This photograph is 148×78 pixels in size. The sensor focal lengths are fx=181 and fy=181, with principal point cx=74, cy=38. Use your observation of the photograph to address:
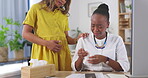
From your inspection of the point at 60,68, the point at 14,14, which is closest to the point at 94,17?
the point at 60,68

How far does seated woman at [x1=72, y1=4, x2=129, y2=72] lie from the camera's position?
121 centimetres

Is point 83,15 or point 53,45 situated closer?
point 53,45

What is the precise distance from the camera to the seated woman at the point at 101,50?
3.97 feet

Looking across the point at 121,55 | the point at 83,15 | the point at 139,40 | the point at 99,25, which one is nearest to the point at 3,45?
the point at 83,15

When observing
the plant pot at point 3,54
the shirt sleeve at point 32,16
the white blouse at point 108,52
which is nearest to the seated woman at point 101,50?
the white blouse at point 108,52

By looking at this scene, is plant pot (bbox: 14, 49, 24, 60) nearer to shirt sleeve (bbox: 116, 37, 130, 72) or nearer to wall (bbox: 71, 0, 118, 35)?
wall (bbox: 71, 0, 118, 35)

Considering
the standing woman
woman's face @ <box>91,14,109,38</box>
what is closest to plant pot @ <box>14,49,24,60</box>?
the standing woman

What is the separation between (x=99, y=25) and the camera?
4.24 ft

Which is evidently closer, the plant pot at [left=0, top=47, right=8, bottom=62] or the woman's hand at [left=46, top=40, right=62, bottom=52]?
the woman's hand at [left=46, top=40, right=62, bottom=52]

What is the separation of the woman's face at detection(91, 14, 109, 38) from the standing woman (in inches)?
8.6

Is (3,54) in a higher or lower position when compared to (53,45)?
lower

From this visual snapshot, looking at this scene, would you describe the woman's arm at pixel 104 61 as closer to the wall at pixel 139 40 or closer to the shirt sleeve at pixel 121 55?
the shirt sleeve at pixel 121 55

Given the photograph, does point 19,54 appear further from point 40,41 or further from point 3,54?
point 40,41

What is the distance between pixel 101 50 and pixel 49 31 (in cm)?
39
